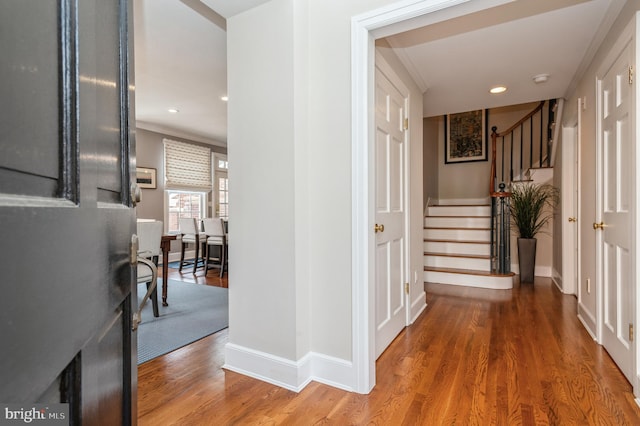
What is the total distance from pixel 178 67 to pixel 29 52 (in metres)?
3.53

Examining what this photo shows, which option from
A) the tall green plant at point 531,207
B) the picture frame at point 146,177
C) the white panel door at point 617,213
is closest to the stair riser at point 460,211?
the tall green plant at point 531,207

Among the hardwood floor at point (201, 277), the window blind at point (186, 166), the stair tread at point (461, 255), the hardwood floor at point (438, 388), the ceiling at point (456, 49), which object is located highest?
the ceiling at point (456, 49)

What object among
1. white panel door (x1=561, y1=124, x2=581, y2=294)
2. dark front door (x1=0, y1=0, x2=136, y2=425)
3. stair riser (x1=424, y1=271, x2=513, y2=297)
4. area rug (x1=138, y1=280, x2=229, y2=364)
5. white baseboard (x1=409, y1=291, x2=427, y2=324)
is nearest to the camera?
dark front door (x1=0, y1=0, x2=136, y2=425)

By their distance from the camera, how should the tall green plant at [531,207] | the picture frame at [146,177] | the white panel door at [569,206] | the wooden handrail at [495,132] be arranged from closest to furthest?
the white panel door at [569,206] → the tall green plant at [531,207] → the wooden handrail at [495,132] → the picture frame at [146,177]

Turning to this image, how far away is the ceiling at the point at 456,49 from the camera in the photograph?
7.36 feet

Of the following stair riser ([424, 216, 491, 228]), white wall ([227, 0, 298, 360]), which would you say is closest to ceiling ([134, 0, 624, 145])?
white wall ([227, 0, 298, 360])

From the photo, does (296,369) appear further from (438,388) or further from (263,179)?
(263,179)

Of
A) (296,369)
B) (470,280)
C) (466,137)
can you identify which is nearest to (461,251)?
(470,280)

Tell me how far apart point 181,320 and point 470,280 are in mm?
3337

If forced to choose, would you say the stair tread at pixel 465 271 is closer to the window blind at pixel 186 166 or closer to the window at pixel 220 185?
the window at pixel 220 185

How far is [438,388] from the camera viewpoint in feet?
6.01

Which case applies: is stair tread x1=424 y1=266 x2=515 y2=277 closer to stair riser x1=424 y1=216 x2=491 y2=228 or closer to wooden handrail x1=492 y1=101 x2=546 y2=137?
stair riser x1=424 y1=216 x2=491 y2=228

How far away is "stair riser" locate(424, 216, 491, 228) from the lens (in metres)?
4.85

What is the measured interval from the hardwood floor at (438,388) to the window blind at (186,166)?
4348 mm
